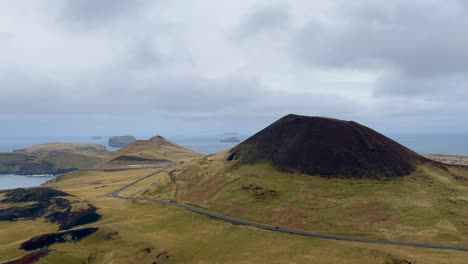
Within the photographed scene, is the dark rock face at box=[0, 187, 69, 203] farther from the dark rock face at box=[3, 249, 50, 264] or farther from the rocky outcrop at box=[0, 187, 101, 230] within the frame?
the dark rock face at box=[3, 249, 50, 264]

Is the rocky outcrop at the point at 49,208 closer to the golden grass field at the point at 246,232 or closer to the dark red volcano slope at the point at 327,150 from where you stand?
the golden grass field at the point at 246,232

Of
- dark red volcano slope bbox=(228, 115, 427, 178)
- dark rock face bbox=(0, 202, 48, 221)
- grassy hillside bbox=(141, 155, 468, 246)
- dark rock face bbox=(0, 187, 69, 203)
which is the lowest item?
dark rock face bbox=(0, 202, 48, 221)

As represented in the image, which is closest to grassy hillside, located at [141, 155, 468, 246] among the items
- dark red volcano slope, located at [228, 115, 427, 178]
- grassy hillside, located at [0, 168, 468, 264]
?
dark red volcano slope, located at [228, 115, 427, 178]

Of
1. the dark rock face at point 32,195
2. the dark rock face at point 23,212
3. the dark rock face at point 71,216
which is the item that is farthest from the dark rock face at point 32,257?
the dark rock face at point 32,195

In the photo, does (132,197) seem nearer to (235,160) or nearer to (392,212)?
(235,160)

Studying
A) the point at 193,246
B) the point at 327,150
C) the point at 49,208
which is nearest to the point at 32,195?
the point at 49,208

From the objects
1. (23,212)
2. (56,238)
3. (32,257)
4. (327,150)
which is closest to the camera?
(32,257)

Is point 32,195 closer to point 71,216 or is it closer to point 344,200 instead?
point 71,216
